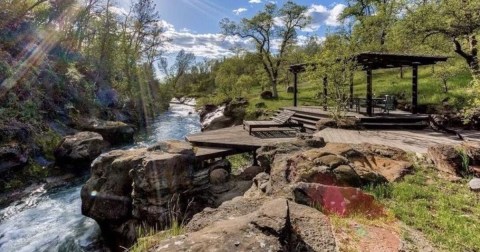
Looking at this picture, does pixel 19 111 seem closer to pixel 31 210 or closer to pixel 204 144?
pixel 31 210

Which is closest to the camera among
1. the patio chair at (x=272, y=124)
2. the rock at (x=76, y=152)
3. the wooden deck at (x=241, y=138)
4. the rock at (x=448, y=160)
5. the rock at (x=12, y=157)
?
the rock at (x=448, y=160)

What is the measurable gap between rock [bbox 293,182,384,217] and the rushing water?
6527mm

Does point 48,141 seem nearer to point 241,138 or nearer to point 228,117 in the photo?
point 241,138

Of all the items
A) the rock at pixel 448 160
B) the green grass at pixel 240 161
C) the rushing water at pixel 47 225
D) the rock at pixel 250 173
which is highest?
the rock at pixel 448 160

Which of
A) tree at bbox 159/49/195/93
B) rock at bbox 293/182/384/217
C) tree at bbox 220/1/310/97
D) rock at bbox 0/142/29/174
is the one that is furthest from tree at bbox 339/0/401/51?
tree at bbox 159/49/195/93

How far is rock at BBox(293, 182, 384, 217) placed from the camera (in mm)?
4637

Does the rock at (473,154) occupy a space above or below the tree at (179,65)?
below

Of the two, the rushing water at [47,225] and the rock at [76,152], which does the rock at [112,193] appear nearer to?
the rushing water at [47,225]

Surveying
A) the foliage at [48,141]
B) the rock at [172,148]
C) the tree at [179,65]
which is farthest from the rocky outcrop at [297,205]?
the tree at [179,65]

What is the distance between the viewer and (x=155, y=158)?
8172 millimetres

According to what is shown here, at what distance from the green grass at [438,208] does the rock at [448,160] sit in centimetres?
45

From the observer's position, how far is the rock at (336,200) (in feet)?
15.2

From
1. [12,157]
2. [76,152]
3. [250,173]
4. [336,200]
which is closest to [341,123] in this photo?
[250,173]

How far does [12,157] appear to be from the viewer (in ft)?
41.5
